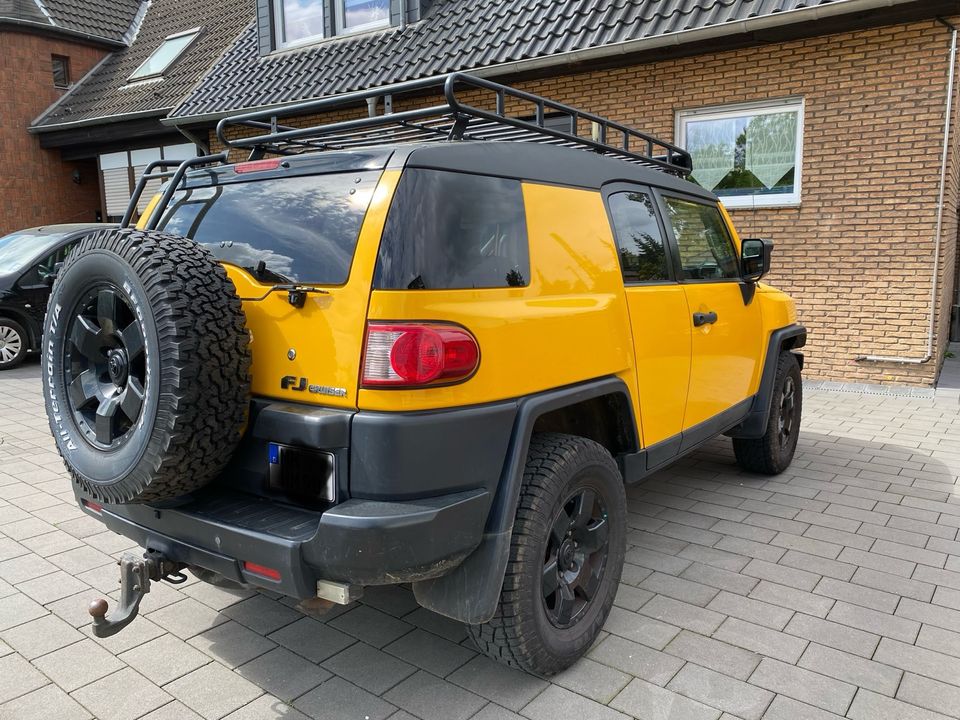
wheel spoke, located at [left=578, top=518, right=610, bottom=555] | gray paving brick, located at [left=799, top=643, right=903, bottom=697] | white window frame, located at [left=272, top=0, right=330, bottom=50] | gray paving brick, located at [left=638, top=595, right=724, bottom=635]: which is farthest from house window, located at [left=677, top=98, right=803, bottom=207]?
white window frame, located at [left=272, top=0, right=330, bottom=50]

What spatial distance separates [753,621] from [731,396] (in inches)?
57.1

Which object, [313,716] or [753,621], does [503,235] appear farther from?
[753,621]

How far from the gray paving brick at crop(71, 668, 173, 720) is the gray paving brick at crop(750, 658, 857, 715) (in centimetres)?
213

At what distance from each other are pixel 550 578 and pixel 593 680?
0.41m

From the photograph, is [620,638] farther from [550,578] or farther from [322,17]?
[322,17]

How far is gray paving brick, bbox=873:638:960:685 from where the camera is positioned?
9.11 feet

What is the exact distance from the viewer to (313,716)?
8.26ft

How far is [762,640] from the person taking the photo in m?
3.00

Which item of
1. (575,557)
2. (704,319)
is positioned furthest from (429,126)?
(575,557)

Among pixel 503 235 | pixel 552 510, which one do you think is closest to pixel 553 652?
pixel 552 510

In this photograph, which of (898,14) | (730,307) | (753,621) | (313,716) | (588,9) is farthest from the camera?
(588,9)

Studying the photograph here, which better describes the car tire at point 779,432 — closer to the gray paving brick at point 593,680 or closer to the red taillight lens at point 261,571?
the gray paving brick at point 593,680

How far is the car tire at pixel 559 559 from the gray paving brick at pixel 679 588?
50 centimetres

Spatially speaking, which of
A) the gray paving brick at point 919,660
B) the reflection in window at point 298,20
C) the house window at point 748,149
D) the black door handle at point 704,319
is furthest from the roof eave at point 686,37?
the gray paving brick at point 919,660
